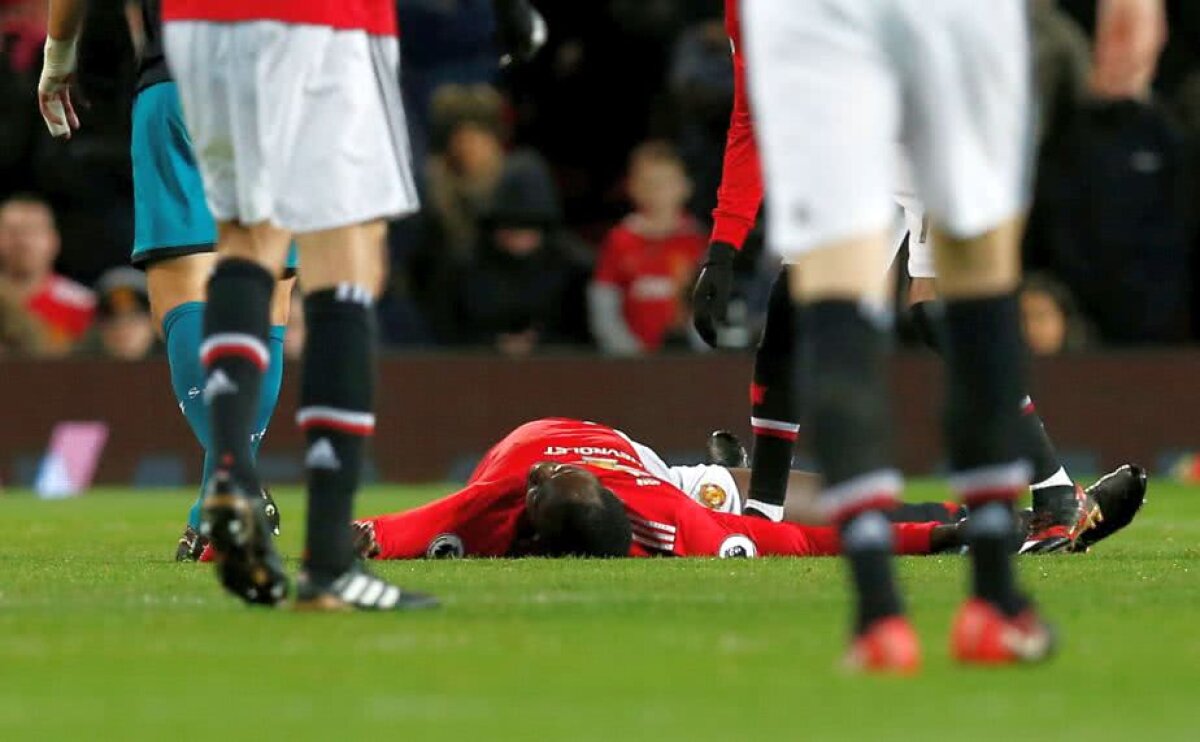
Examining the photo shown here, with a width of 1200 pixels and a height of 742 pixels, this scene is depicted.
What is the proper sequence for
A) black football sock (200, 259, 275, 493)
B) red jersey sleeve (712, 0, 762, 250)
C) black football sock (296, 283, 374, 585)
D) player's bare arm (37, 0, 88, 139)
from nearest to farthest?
black football sock (296, 283, 374, 585)
black football sock (200, 259, 275, 493)
player's bare arm (37, 0, 88, 139)
red jersey sleeve (712, 0, 762, 250)

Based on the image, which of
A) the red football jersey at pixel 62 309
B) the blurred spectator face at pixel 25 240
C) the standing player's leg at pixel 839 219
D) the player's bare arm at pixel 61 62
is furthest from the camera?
the red football jersey at pixel 62 309

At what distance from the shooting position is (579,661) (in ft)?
13.6

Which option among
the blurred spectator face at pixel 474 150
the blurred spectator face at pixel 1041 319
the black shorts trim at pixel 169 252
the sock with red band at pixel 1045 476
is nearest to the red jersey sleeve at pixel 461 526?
the black shorts trim at pixel 169 252

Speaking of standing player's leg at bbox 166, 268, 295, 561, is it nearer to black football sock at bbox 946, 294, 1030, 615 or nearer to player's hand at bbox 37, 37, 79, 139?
player's hand at bbox 37, 37, 79, 139

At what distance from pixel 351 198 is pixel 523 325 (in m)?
8.76

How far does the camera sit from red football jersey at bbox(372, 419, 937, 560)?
6.90 meters

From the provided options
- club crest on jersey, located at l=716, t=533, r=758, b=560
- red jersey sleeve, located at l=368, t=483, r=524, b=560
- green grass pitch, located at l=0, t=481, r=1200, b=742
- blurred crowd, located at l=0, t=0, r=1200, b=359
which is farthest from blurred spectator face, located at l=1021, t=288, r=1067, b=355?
green grass pitch, located at l=0, t=481, r=1200, b=742

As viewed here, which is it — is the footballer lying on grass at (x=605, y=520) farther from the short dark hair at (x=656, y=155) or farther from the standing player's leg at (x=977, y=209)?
the short dark hair at (x=656, y=155)

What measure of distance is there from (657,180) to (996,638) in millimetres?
9511

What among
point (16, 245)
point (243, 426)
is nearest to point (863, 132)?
point (243, 426)

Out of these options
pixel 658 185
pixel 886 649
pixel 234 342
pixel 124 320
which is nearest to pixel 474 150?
pixel 658 185

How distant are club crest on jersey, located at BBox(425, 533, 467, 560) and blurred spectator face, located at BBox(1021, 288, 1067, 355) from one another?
22.6ft

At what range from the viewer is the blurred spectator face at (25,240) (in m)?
12.8

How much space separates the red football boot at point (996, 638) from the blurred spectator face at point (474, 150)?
9.95 metres
